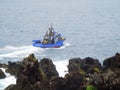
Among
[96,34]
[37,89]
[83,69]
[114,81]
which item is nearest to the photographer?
[114,81]

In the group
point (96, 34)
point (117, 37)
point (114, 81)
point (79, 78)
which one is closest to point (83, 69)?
point (79, 78)

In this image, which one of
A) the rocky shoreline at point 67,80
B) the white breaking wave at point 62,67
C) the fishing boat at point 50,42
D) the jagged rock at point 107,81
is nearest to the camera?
the jagged rock at point 107,81

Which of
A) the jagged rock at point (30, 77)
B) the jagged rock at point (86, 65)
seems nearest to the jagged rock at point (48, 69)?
the jagged rock at point (86, 65)

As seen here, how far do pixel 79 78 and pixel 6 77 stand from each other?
16495 millimetres

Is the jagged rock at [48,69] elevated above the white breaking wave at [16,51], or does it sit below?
below

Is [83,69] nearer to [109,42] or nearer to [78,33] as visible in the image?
[109,42]

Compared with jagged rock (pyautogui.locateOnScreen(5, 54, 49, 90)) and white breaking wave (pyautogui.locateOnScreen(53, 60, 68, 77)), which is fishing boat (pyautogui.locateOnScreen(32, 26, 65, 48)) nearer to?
white breaking wave (pyautogui.locateOnScreen(53, 60, 68, 77))

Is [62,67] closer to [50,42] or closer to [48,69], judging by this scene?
[48,69]

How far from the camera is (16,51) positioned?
276 ft

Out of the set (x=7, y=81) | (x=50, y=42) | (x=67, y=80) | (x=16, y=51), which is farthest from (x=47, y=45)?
(x=67, y=80)

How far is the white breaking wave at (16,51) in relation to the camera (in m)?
78.8

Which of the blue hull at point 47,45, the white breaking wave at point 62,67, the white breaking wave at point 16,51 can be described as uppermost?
the blue hull at point 47,45

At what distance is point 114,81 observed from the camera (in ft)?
128

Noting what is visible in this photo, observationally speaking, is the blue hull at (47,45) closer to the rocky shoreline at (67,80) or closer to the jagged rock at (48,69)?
the jagged rock at (48,69)
